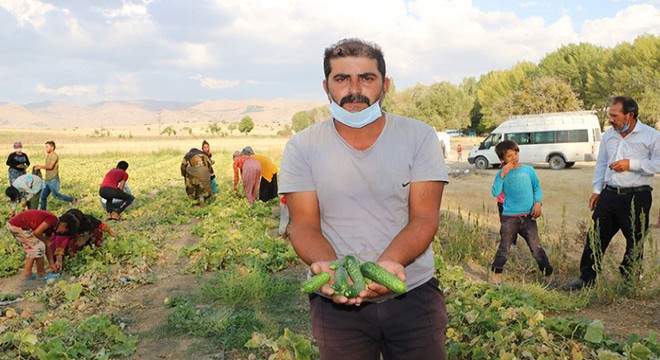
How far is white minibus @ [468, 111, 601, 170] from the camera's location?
20.7m

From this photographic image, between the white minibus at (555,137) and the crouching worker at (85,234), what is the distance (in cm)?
1652

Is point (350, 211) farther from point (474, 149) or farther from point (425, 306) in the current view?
point (474, 149)

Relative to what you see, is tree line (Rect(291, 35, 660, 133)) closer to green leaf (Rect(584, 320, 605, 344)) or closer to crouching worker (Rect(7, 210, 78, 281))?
crouching worker (Rect(7, 210, 78, 281))


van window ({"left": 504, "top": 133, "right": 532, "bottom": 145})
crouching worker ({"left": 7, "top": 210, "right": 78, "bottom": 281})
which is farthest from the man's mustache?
van window ({"left": 504, "top": 133, "right": 532, "bottom": 145})

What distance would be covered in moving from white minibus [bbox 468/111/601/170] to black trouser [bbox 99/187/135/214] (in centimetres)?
1479

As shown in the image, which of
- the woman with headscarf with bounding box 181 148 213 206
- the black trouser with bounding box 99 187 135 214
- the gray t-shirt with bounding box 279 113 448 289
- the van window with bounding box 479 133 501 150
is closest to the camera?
the gray t-shirt with bounding box 279 113 448 289

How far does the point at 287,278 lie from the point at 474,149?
60.3 feet

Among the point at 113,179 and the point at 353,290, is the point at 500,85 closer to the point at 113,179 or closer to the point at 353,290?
the point at 113,179

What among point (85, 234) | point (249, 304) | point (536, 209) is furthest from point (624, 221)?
point (85, 234)

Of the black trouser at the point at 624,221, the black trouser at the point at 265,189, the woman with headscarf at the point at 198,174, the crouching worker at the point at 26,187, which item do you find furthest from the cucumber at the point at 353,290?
the woman with headscarf at the point at 198,174

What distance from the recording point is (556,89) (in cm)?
3556

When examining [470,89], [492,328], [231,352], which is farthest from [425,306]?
[470,89]

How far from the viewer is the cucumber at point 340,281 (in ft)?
6.06

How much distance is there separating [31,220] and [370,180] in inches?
256
